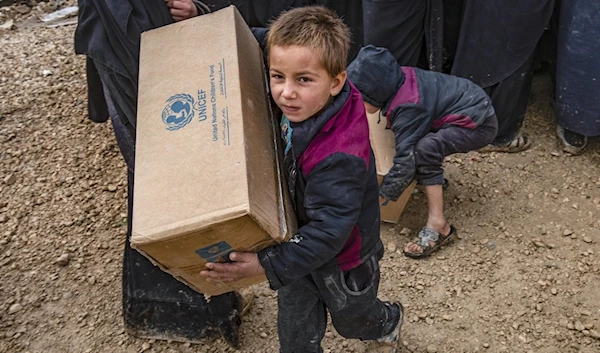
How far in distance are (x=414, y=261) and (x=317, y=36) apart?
5.62ft

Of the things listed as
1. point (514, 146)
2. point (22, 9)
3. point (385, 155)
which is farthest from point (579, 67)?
point (22, 9)

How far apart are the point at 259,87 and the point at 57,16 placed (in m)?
4.56

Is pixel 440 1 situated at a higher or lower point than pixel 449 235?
higher

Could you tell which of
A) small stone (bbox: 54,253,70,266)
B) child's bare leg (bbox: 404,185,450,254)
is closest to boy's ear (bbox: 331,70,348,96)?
child's bare leg (bbox: 404,185,450,254)

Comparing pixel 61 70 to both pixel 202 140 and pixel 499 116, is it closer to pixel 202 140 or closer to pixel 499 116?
pixel 499 116

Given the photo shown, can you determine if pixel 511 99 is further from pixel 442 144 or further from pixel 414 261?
A: pixel 414 261

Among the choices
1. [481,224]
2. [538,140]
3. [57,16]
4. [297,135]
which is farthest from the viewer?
[57,16]

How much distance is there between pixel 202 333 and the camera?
2.55 metres

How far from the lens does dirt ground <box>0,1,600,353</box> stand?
2.61 metres

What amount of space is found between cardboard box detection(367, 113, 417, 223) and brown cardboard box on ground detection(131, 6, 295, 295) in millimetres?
1215

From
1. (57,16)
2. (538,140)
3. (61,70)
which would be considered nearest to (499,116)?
(538,140)

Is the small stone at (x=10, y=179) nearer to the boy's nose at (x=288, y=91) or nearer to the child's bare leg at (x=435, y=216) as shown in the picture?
the child's bare leg at (x=435, y=216)

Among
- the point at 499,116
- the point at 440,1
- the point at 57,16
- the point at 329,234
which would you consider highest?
the point at 329,234

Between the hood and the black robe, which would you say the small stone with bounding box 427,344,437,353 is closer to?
the hood
